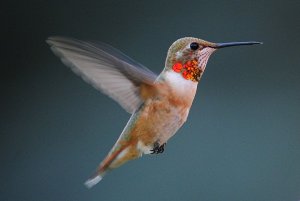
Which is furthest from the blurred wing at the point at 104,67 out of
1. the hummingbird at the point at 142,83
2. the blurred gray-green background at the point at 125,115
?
the blurred gray-green background at the point at 125,115

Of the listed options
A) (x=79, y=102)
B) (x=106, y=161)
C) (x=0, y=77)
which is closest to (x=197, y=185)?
(x=79, y=102)

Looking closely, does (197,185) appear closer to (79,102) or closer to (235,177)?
(235,177)

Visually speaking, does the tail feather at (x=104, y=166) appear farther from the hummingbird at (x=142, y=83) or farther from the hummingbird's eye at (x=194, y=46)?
the hummingbird's eye at (x=194, y=46)

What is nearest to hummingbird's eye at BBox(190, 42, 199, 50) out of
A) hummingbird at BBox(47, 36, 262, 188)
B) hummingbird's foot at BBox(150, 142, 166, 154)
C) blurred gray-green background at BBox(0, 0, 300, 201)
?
hummingbird at BBox(47, 36, 262, 188)

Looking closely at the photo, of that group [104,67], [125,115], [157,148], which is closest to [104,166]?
[157,148]

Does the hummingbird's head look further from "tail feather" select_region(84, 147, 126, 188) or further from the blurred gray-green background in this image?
the blurred gray-green background

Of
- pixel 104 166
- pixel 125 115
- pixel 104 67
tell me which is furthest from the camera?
pixel 125 115

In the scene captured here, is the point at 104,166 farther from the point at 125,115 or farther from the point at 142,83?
the point at 125,115
